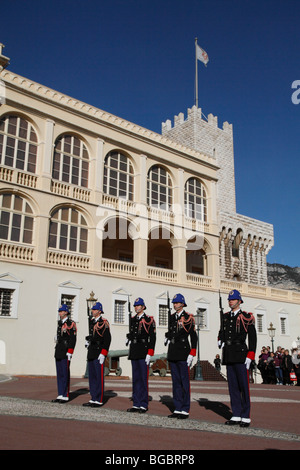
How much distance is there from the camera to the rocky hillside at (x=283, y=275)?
11925 cm

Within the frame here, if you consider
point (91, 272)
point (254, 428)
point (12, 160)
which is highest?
point (12, 160)

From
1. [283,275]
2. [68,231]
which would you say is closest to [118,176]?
[68,231]

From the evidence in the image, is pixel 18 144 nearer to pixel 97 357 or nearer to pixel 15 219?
pixel 15 219

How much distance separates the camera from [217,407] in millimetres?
9617

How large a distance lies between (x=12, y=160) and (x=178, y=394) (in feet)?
62.6

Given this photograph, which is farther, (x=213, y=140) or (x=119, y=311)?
(x=213, y=140)

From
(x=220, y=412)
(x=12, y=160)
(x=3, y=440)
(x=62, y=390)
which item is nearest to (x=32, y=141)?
(x=12, y=160)

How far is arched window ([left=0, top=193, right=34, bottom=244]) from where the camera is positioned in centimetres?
2298

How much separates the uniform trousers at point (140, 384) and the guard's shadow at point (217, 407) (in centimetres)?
143

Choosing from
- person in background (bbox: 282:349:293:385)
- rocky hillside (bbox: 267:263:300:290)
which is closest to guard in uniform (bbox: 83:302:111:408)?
person in background (bbox: 282:349:293:385)

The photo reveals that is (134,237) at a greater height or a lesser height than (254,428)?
greater

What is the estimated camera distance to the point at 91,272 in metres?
25.5

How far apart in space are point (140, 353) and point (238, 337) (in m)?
2.07
